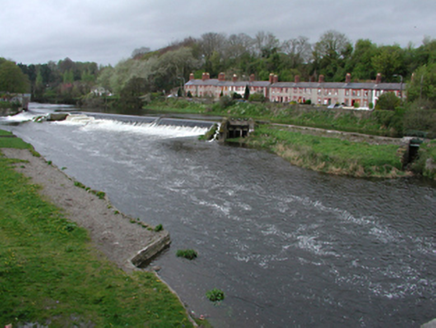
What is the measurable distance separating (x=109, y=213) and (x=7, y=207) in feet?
15.2

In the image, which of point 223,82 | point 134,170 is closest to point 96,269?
point 134,170

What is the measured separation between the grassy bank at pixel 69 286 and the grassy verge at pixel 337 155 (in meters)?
20.9

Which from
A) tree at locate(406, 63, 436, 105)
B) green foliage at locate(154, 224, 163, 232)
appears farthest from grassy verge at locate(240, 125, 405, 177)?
tree at locate(406, 63, 436, 105)

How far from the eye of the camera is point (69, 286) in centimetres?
1109

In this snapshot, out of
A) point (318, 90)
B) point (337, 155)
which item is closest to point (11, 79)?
point (318, 90)

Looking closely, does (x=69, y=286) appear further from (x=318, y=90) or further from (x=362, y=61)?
(x=362, y=61)

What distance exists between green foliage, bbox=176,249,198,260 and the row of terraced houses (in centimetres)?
5591

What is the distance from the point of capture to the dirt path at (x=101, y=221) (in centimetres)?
1462

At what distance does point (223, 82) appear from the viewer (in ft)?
308

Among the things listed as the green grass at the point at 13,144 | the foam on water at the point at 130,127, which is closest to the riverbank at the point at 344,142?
the foam on water at the point at 130,127

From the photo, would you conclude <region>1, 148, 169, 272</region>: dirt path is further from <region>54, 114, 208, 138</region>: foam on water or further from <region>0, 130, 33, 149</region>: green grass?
<region>54, 114, 208, 138</region>: foam on water

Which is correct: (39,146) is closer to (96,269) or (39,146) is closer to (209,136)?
(209,136)

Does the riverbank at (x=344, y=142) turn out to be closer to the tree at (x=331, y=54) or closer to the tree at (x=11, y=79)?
the tree at (x=331, y=54)

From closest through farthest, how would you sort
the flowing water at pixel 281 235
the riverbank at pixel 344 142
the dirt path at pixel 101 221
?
the flowing water at pixel 281 235, the dirt path at pixel 101 221, the riverbank at pixel 344 142
